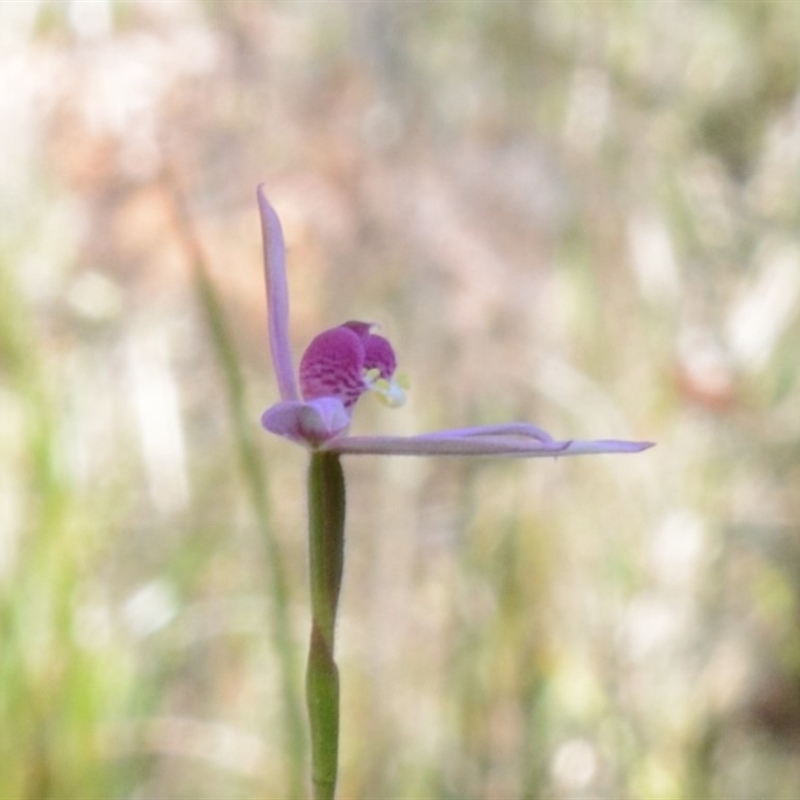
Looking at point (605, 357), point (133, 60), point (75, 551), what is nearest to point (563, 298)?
point (605, 357)

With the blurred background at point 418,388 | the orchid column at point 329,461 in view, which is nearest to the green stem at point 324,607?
the orchid column at point 329,461

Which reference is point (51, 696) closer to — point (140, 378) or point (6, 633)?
point (6, 633)

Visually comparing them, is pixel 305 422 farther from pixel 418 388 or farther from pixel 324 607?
pixel 418 388

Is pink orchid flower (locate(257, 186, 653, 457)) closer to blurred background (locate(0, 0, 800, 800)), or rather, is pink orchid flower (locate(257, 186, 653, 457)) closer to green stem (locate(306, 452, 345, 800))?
green stem (locate(306, 452, 345, 800))

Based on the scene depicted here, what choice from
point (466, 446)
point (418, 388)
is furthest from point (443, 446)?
point (418, 388)

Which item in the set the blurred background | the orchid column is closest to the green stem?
the orchid column

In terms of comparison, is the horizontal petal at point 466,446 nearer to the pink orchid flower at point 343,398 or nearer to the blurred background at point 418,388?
the pink orchid flower at point 343,398
